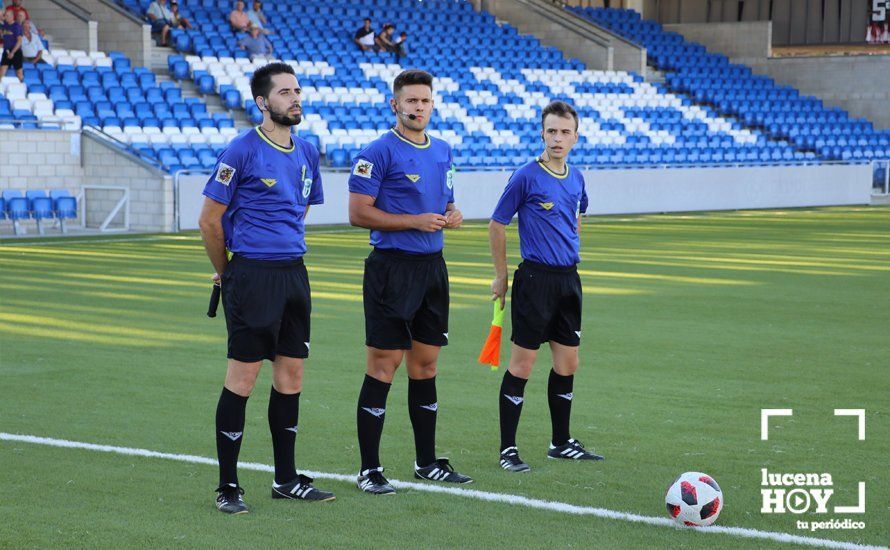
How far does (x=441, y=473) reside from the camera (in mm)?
6434

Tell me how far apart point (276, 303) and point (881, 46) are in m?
45.2

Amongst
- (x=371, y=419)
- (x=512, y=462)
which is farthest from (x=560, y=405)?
(x=371, y=419)

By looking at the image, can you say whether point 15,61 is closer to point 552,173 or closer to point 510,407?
point 552,173

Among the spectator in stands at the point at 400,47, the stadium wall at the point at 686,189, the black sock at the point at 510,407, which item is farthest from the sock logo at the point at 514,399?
the spectator in stands at the point at 400,47

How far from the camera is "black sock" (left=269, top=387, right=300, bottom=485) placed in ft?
19.9

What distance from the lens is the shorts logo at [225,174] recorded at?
584 centimetres

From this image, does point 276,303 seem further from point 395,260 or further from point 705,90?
point 705,90

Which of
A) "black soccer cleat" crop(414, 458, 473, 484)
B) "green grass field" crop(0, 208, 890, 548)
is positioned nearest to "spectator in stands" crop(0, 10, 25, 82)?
"green grass field" crop(0, 208, 890, 548)

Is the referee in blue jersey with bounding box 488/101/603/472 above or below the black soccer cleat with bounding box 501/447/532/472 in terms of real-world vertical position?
above

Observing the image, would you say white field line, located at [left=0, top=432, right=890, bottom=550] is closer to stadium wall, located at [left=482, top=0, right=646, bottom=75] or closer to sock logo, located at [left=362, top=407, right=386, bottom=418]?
sock logo, located at [left=362, top=407, right=386, bottom=418]

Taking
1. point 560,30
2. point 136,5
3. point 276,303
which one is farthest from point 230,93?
point 276,303

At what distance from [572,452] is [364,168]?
189 cm

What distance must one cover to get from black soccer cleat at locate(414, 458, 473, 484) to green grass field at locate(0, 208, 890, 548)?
0.12m

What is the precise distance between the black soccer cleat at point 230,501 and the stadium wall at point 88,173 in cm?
1878
